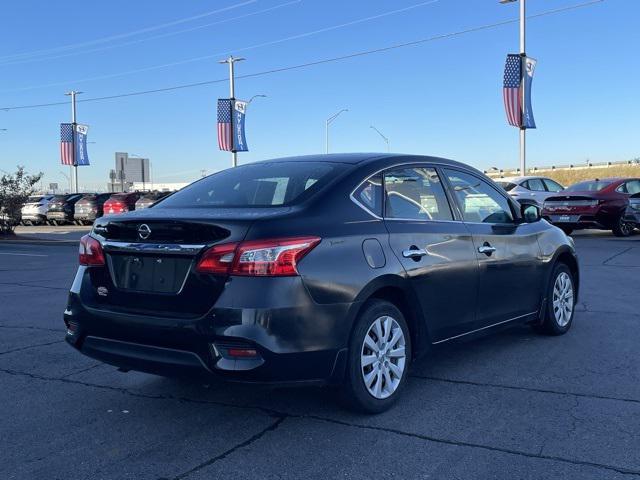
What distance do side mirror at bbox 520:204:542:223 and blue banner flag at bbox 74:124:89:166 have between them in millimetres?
44851

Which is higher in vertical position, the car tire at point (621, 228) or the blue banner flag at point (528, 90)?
the blue banner flag at point (528, 90)

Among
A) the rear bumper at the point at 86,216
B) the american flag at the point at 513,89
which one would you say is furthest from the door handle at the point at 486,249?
the rear bumper at the point at 86,216

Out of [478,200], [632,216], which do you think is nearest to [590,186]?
[632,216]

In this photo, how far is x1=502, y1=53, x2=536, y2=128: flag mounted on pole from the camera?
26.0m

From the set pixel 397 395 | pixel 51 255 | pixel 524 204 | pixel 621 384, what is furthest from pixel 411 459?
pixel 51 255

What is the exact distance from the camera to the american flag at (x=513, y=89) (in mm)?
26031

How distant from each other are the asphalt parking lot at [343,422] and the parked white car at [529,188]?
14.5 metres

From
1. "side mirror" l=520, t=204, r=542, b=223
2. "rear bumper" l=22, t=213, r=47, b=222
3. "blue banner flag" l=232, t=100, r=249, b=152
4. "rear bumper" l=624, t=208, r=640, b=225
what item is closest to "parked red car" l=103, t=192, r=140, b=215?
"rear bumper" l=22, t=213, r=47, b=222

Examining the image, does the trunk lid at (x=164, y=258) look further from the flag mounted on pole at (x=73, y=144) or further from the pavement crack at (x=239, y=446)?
the flag mounted on pole at (x=73, y=144)

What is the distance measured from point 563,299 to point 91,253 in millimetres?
4344

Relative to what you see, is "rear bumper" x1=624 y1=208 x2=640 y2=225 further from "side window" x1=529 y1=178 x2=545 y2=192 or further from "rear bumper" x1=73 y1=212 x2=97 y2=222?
"rear bumper" x1=73 y1=212 x2=97 y2=222

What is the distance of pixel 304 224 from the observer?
384cm

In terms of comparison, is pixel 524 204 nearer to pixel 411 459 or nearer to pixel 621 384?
pixel 621 384

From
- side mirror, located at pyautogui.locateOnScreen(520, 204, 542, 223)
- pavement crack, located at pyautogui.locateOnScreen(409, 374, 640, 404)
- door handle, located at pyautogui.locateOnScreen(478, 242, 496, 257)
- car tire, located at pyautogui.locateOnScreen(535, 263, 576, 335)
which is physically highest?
side mirror, located at pyautogui.locateOnScreen(520, 204, 542, 223)
